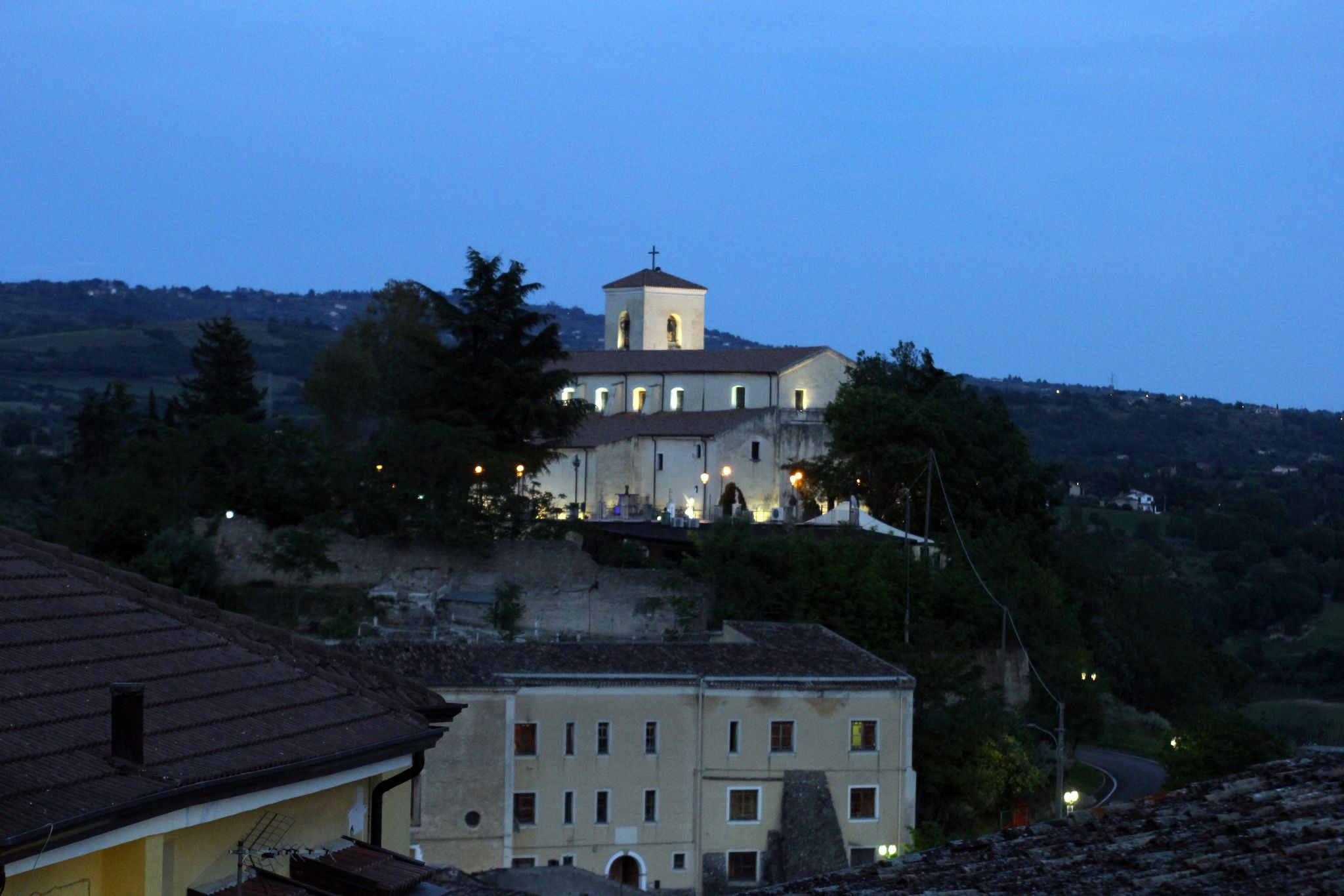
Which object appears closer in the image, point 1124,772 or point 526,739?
point 526,739

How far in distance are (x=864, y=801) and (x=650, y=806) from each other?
423 centimetres

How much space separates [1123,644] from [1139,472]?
69.0 m

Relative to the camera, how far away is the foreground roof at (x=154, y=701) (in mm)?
6371

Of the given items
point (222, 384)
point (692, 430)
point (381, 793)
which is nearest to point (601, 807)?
point (692, 430)

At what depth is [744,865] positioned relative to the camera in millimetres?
34469

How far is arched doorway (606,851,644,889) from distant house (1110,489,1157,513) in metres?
79.3

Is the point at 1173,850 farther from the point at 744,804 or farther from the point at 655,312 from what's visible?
the point at 655,312

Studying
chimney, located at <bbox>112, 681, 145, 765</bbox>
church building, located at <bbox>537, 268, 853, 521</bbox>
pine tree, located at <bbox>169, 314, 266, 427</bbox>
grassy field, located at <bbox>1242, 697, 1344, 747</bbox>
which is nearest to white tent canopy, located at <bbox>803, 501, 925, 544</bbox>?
church building, located at <bbox>537, 268, 853, 521</bbox>

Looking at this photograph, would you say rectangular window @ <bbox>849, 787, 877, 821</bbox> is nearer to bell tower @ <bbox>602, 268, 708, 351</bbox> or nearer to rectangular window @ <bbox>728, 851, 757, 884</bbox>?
rectangular window @ <bbox>728, 851, 757, 884</bbox>

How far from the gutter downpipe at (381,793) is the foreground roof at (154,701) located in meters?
0.21

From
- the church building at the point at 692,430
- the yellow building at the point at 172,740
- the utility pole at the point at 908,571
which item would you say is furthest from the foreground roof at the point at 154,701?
the church building at the point at 692,430

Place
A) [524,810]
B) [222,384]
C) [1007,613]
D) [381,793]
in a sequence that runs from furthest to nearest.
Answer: [222,384], [1007,613], [524,810], [381,793]

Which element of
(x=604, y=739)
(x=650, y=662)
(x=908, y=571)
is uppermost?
(x=908, y=571)

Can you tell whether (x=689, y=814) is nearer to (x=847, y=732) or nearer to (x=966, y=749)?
(x=847, y=732)
